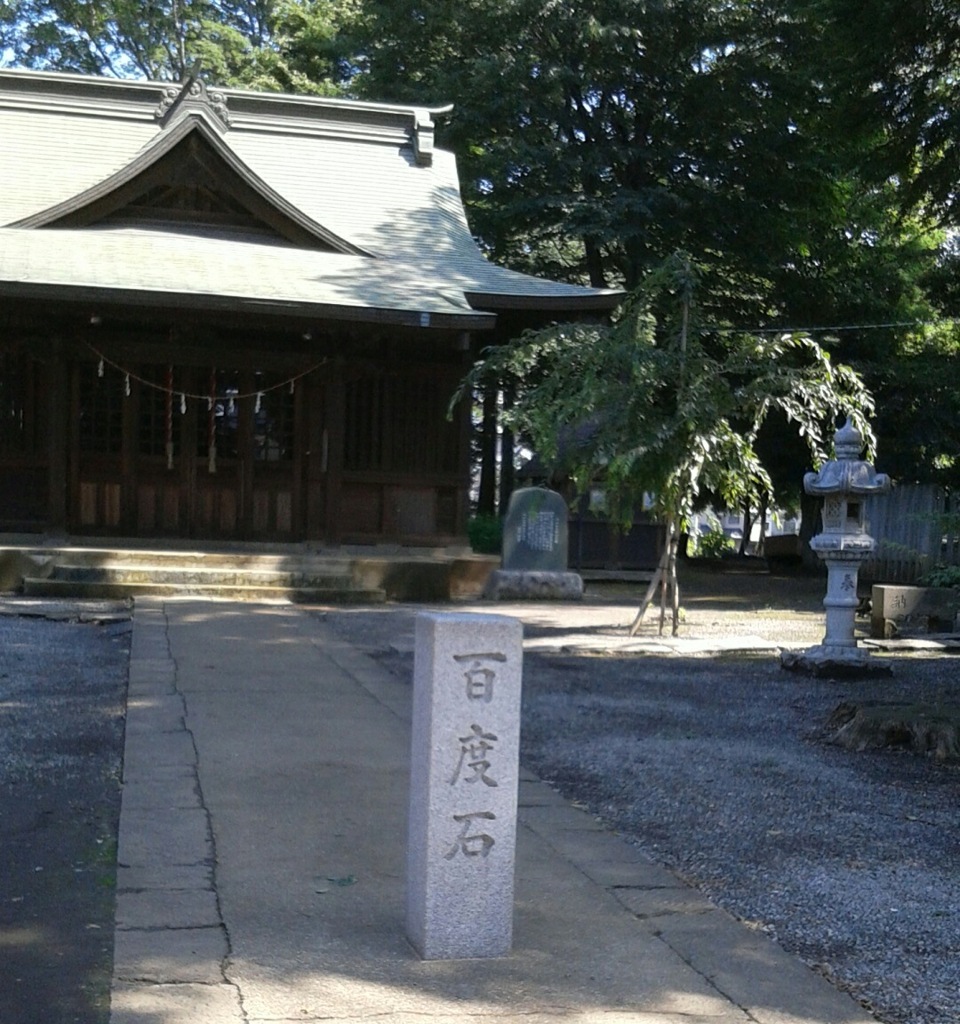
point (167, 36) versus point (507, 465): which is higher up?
point (167, 36)

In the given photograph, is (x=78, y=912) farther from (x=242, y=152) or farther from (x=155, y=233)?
(x=242, y=152)

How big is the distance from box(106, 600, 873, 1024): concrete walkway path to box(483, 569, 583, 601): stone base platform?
33.5 feet

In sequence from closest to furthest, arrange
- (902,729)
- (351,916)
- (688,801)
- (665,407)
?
(351,916), (688,801), (902,729), (665,407)

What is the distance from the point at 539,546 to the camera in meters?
18.5

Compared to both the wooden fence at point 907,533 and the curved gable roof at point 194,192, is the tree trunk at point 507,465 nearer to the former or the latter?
the wooden fence at point 907,533

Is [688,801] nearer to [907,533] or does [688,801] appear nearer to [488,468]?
[907,533]

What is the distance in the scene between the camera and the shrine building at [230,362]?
1692cm

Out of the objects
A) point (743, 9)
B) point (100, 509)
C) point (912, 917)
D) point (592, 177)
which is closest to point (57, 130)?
point (100, 509)

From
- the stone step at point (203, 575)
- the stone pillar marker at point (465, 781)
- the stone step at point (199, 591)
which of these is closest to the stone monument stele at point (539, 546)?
the stone step at point (199, 591)

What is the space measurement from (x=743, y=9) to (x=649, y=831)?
22900mm

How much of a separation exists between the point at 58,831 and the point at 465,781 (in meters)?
2.48

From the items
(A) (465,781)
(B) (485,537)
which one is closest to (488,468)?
(B) (485,537)

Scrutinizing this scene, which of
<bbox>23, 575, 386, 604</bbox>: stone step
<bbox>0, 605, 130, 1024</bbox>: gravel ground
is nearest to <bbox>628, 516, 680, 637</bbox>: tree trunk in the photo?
<bbox>23, 575, 386, 604</bbox>: stone step

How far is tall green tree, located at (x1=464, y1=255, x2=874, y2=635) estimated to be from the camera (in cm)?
1260
